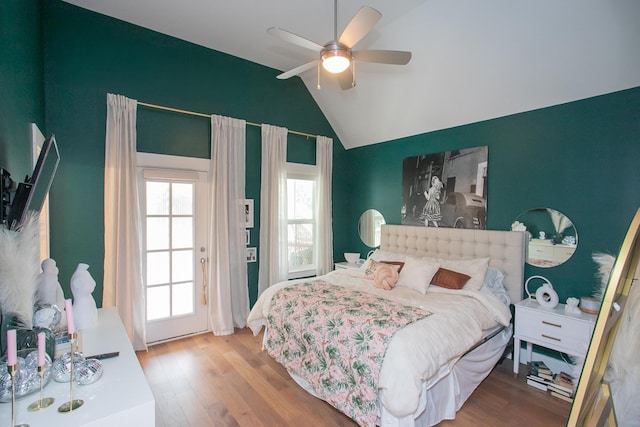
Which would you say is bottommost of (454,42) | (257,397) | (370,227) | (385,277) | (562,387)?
(257,397)

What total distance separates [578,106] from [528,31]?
89cm

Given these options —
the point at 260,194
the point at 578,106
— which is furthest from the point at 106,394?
the point at 578,106

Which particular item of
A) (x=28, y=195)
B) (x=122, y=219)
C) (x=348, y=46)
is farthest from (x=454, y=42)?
(x=122, y=219)

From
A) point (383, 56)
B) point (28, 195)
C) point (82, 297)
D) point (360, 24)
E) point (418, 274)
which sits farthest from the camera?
point (418, 274)

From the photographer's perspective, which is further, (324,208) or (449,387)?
(324,208)

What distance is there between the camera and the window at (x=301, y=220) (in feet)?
14.6

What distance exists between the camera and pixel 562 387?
8.05ft

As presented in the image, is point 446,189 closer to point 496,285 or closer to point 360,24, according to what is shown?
point 496,285

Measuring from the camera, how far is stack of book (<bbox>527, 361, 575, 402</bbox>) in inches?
95.8

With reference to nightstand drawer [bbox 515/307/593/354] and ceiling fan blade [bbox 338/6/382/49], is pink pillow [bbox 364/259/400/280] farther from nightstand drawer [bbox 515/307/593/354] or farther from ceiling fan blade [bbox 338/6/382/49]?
ceiling fan blade [bbox 338/6/382/49]

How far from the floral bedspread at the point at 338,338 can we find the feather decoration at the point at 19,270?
1715 millimetres

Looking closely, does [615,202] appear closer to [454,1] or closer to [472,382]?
[472,382]

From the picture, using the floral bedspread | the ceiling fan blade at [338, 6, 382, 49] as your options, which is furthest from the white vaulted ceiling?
the floral bedspread

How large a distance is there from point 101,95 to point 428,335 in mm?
3732
